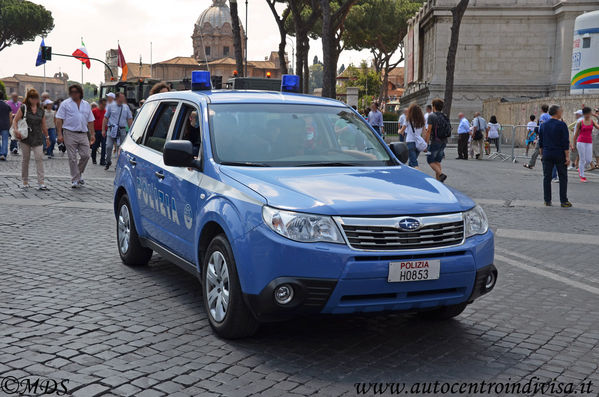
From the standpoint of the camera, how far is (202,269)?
5027 millimetres

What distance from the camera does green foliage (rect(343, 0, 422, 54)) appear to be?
60.2m

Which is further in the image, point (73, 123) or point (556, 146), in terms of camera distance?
point (73, 123)

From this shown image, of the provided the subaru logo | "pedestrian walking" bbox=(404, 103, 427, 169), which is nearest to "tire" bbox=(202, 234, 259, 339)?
the subaru logo

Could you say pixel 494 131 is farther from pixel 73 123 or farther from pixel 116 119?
pixel 73 123

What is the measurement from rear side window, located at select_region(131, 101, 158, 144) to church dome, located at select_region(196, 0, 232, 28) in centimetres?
13349

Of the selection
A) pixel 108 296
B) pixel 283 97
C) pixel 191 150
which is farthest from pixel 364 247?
pixel 108 296

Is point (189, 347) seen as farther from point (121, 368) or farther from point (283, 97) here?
point (283, 97)

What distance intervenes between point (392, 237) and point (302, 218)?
53 centimetres

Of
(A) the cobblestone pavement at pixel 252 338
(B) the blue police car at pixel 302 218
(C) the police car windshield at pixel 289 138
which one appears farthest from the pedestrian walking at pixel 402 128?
(B) the blue police car at pixel 302 218

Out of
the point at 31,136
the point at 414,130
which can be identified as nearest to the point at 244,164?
the point at 31,136

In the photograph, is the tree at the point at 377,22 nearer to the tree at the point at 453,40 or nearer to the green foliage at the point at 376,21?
the green foliage at the point at 376,21

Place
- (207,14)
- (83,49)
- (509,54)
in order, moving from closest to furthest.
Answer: (509,54), (83,49), (207,14)

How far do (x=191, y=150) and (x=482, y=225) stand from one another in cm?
206

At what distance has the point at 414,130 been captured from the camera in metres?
14.5
